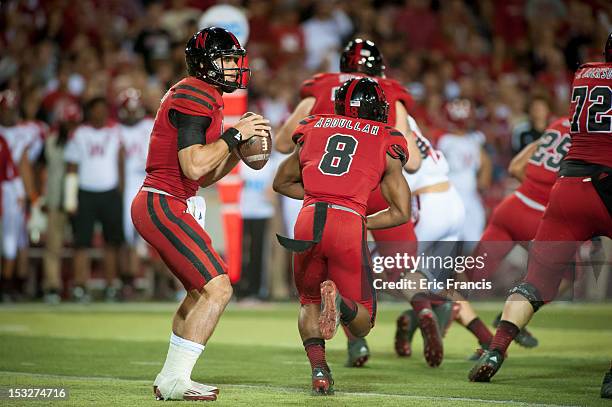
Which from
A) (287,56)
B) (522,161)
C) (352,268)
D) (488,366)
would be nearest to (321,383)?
(352,268)

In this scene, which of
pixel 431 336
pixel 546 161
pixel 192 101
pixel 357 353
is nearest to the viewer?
pixel 192 101

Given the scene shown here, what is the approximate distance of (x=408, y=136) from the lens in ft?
28.2

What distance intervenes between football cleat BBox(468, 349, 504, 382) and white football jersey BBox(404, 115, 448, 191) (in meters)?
2.21

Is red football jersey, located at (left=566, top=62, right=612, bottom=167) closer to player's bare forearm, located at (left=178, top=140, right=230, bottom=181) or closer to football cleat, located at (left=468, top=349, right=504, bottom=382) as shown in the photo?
football cleat, located at (left=468, top=349, right=504, bottom=382)

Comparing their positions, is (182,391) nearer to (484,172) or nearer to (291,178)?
(291,178)

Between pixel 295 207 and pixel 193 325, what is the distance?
838 centimetres

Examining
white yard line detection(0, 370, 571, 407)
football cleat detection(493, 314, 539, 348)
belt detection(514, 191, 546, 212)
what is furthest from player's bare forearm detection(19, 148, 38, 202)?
belt detection(514, 191, 546, 212)

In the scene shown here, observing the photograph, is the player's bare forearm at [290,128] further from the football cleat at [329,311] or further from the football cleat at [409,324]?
the football cleat at [329,311]

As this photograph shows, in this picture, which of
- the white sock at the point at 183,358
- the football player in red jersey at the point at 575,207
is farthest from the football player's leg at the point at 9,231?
the football player in red jersey at the point at 575,207

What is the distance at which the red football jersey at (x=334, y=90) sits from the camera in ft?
28.1

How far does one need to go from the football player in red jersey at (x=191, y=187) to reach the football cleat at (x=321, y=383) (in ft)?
2.02

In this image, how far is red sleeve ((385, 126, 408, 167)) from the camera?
6.76 metres

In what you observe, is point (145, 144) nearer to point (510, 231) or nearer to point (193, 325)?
point (510, 231)

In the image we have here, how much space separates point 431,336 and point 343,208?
5.86ft
